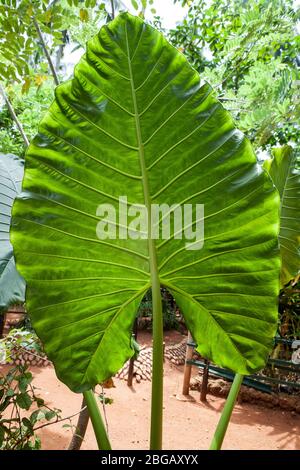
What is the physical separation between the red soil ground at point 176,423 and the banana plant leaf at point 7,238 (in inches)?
58.2

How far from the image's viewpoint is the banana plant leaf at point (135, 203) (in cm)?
58

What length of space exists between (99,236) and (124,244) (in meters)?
0.05

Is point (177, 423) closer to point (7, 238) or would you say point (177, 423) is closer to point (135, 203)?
point (7, 238)

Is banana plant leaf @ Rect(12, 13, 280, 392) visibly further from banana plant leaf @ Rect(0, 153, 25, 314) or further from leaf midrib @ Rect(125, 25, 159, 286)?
banana plant leaf @ Rect(0, 153, 25, 314)

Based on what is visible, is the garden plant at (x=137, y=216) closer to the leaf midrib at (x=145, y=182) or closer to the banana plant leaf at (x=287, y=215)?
the leaf midrib at (x=145, y=182)

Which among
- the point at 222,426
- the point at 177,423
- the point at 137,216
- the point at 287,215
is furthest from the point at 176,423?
the point at 137,216

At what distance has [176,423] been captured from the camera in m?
2.92

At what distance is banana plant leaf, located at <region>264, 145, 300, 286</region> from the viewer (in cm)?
145

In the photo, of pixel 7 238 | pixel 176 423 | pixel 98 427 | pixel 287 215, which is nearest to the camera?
pixel 98 427

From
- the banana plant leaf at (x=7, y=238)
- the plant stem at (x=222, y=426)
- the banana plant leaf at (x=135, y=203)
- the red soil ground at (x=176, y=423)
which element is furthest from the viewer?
the red soil ground at (x=176, y=423)

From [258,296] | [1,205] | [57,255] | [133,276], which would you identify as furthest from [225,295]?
[1,205]

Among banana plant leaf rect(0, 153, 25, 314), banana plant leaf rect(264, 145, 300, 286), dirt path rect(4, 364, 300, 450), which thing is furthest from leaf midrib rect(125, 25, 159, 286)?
dirt path rect(4, 364, 300, 450)

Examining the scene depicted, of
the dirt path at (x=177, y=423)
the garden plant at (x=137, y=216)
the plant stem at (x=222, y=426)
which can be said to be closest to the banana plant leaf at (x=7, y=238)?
the garden plant at (x=137, y=216)

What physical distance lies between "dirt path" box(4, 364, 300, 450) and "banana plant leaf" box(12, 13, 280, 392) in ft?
6.40
